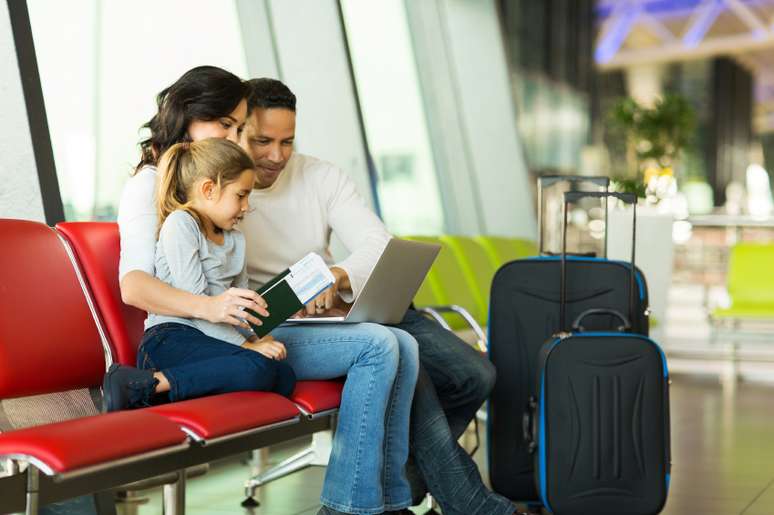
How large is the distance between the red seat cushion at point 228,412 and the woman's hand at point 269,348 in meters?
0.13

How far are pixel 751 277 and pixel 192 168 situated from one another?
6069mm

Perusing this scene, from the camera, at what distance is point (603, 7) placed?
17.4 meters

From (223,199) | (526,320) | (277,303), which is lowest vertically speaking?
(526,320)

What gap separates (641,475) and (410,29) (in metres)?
5.29

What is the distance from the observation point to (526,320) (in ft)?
11.0

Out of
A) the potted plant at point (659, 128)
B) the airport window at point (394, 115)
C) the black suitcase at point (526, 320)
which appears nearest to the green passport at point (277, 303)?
the black suitcase at point (526, 320)

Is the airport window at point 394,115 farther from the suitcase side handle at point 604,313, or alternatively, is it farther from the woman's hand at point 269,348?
the woman's hand at point 269,348

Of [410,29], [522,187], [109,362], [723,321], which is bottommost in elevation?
[723,321]

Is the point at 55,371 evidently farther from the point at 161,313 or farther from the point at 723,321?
the point at 723,321

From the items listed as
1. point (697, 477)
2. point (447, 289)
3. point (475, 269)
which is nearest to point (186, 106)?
point (697, 477)

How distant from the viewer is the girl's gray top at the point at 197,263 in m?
2.37

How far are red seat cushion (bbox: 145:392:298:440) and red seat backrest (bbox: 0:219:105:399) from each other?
35cm

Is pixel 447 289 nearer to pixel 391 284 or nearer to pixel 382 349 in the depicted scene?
pixel 391 284

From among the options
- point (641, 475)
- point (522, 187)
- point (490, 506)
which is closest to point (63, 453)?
point (490, 506)
